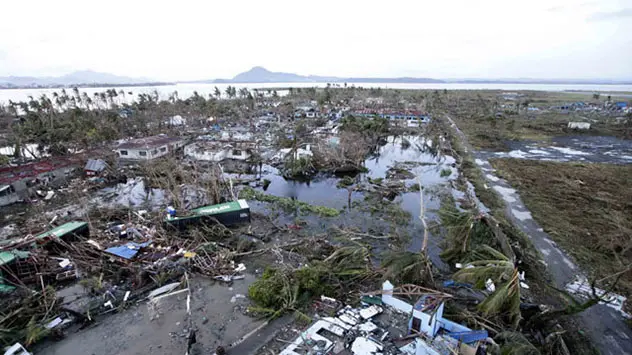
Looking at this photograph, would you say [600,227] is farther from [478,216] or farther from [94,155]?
[94,155]

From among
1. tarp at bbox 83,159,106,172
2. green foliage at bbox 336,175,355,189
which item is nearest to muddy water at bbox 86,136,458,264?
green foliage at bbox 336,175,355,189

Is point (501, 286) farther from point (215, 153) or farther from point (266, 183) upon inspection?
point (215, 153)

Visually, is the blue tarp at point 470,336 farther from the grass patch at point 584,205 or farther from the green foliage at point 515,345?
the grass patch at point 584,205

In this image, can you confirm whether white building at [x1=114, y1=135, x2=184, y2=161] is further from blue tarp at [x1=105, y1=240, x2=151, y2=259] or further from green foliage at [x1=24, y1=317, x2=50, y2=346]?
green foliage at [x1=24, y1=317, x2=50, y2=346]

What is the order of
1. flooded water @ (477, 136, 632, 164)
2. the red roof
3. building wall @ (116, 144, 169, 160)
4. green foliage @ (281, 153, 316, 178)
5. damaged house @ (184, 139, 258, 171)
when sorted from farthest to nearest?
flooded water @ (477, 136, 632, 164), damaged house @ (184, 139, 258, 171), building wall @ (116, 144, 169, 160), green foliage @ (281, 153, 316, 178), the red roof

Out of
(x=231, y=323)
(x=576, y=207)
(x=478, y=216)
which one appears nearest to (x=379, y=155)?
(x=576, y=207)

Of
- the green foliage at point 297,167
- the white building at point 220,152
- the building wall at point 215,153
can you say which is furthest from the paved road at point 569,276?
the building wall at point 215,153

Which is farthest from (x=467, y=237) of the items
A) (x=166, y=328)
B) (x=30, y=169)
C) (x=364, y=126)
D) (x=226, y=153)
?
(x=30, y=169)
